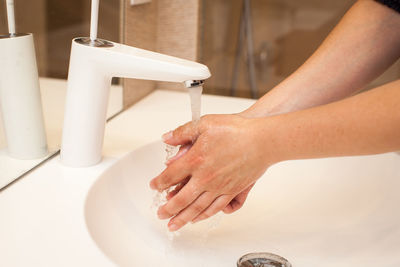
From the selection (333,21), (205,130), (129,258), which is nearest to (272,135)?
(205,130)

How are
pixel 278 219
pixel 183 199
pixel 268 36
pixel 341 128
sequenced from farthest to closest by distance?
pixel 268 36 < pixel 278 219 < pixel 183 199 < pixel 341 128

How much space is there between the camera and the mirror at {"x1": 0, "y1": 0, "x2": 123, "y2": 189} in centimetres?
58

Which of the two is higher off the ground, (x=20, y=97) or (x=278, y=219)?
(x=20, y=97)

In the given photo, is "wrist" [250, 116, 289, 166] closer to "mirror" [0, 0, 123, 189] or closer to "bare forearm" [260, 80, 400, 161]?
"bare forearm" [260, 80, 400, 161]

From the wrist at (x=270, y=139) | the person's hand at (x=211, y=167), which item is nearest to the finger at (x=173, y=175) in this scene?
the person's hand at (x=211, y=167)

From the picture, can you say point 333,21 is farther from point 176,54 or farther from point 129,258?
point 129,258

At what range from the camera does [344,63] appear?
2.15ft

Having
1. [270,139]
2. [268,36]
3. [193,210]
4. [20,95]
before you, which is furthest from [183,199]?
[268,36]

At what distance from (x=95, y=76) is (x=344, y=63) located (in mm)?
340

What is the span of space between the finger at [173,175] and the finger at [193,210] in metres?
0.03

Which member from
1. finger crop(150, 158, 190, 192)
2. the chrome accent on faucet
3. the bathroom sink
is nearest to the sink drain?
the bathroom sink

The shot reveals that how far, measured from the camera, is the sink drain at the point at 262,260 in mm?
598

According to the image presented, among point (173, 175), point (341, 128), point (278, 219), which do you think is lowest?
point (278, 219)

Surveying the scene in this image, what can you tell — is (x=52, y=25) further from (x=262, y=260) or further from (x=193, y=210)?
(x=262, y=260)
